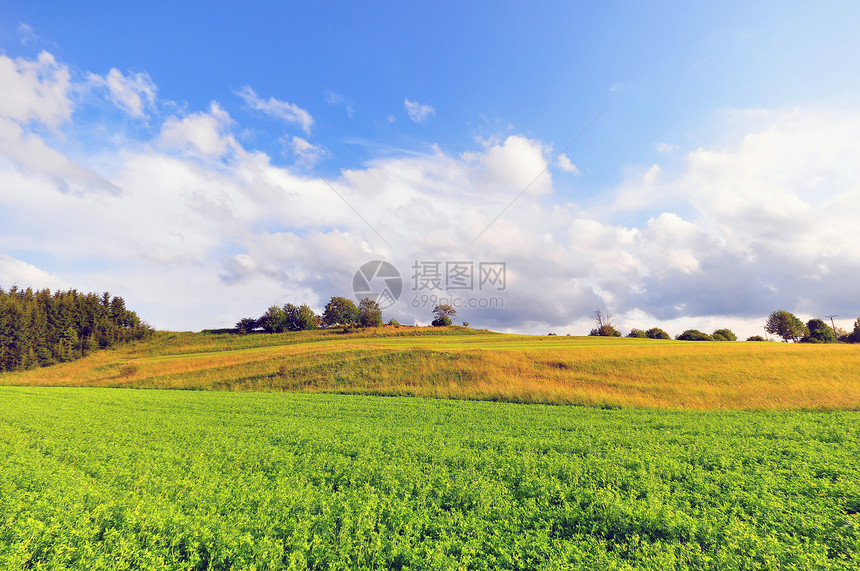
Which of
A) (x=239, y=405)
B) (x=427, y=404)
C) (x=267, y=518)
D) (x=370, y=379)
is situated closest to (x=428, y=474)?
(x=267, y=518)

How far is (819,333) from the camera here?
95.9 meters

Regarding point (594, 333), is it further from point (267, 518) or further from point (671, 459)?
point (267, 518)

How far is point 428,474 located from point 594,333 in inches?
4456

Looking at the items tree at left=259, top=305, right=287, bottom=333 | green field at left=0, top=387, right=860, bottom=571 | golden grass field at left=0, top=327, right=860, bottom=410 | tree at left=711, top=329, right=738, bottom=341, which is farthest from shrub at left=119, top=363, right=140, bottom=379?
tree at left=711, top=329, right=738, bottom=341

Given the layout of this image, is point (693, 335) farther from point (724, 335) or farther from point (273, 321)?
point (273, 321)

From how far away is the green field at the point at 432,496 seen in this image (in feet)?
21.8

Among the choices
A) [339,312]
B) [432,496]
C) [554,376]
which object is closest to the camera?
[432,496]

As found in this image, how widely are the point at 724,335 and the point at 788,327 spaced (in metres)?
17.2

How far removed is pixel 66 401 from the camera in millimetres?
25672

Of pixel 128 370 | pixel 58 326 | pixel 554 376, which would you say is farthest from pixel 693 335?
pixel 58 326

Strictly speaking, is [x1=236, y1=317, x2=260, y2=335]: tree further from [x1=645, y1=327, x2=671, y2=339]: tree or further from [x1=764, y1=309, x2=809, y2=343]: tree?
[x1=764, y1=309, x2=809, y2=343]: tree

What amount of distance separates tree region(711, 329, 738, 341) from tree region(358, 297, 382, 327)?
85.2 metres

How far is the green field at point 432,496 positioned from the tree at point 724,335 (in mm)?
93662

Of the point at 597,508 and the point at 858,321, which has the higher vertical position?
the point at 858,321
